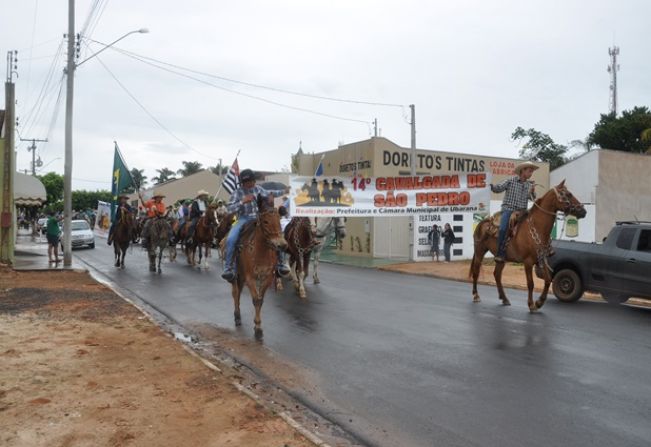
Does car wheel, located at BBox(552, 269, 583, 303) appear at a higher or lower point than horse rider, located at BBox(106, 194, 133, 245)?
lower

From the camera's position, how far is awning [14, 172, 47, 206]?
20328mm

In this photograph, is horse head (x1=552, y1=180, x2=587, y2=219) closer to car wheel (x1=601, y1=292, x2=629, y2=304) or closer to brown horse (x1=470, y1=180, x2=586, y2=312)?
brown horse (x1=470, y1=180, x2=586, y2=312)

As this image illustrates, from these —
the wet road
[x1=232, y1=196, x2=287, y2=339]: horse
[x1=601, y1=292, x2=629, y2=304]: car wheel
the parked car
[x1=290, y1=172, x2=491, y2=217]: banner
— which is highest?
[x1=290, y1=172, x2=491, y2=217]: banner

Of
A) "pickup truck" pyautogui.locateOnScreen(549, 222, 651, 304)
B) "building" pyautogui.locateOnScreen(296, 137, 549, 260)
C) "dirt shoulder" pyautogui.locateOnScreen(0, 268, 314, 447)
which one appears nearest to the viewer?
"dirt shoulder" pyautogui.locateOnScreen(0, 268, 314, 447)

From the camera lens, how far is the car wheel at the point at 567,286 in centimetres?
1226

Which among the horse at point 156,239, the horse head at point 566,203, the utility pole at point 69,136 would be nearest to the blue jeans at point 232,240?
the horse head at point 566,203

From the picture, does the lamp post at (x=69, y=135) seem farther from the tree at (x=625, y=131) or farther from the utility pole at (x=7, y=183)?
the tree at (x=625, y=131)

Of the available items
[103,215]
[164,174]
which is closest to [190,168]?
[164,174]

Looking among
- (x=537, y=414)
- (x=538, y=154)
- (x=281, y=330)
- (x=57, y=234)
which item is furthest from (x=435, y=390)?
(x=538, y=154)

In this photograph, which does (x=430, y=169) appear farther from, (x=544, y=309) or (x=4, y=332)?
(x=4, y=332)

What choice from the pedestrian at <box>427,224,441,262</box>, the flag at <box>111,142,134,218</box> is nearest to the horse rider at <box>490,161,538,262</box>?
the flag at <box>111,142,134,218</box>

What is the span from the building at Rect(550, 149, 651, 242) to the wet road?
23484mm

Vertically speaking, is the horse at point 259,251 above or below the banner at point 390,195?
below

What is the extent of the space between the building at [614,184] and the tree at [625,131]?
1550 cm
